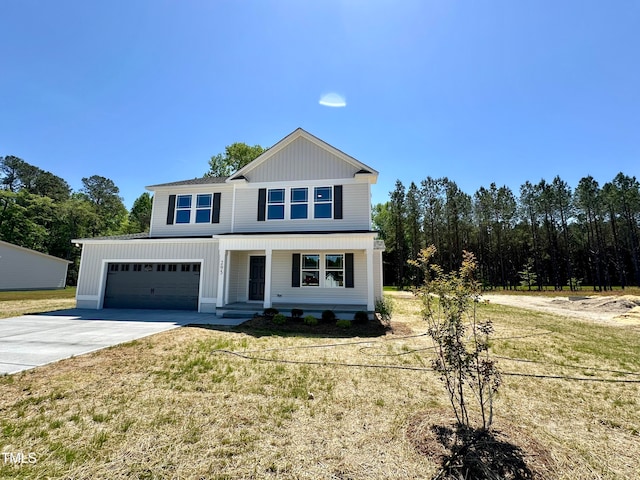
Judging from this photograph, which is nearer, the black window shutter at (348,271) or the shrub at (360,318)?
the shrub at (360,318)

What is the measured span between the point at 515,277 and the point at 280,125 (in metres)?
41.2

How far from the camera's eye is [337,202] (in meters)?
12.5

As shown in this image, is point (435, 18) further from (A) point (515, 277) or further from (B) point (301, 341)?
(A) point (515, 277)

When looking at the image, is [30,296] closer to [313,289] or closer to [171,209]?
[171,209]

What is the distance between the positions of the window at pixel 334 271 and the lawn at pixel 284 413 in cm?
562

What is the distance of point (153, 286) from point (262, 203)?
6.57 m

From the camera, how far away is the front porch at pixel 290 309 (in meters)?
10.9

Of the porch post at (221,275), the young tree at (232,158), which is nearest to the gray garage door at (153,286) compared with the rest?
the porch post at (221,275)

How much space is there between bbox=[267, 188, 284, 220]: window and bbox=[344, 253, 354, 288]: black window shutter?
3.63m

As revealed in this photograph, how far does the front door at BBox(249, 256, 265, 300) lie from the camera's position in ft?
43.1

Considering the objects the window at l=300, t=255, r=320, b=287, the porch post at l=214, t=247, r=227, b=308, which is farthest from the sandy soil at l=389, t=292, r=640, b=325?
the porch post at l=214, t=247, r=227, b=308

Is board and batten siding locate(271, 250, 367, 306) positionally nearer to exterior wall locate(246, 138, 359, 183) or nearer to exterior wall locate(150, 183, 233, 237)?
exterior wall locate(150, 183, 233, 237)

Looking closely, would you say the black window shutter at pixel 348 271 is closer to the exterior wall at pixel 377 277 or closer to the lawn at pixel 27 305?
the exterior wall at pixel 377 277

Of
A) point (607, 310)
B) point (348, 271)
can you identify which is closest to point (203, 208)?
point (348, 271)
